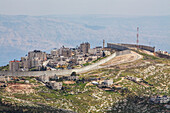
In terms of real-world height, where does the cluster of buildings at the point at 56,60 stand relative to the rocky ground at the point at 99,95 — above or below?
above

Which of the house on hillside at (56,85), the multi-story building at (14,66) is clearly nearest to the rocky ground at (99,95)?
the house on hillside at (56,85)

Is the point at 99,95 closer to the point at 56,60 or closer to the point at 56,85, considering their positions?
the point at 56,85

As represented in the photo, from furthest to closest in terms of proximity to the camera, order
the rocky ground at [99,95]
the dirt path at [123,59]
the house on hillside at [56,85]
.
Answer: the dirt path at [123,59] → the house on hillside at [56,85] → the rocky ground at [99,95]

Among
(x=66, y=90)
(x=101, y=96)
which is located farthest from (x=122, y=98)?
(x=66, y=90)

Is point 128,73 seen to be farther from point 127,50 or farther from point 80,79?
point 127,50

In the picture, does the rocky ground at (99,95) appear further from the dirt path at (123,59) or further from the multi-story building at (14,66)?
the multi-story building at (14,66)

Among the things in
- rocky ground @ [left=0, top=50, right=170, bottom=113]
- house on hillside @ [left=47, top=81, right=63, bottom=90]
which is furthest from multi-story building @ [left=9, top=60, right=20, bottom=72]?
house on hillside @ [left=47, top=81, right=63, bottom=90]

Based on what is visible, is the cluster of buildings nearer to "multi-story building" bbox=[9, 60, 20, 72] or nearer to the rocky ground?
"multi-story building" bbox=[9, 60, 20, 72]

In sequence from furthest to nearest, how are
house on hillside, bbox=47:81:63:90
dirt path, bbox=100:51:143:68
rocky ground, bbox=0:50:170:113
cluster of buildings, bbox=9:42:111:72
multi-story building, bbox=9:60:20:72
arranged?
dirt path, bbox=100:51:143:68 → cluster of buildings, bbox=9:42:111:72 → multi-story building, bbox=9:60:20:72 → house on hillside, bbox=47:81:63:90 → rocky ground, bbox=0:50:170:113
